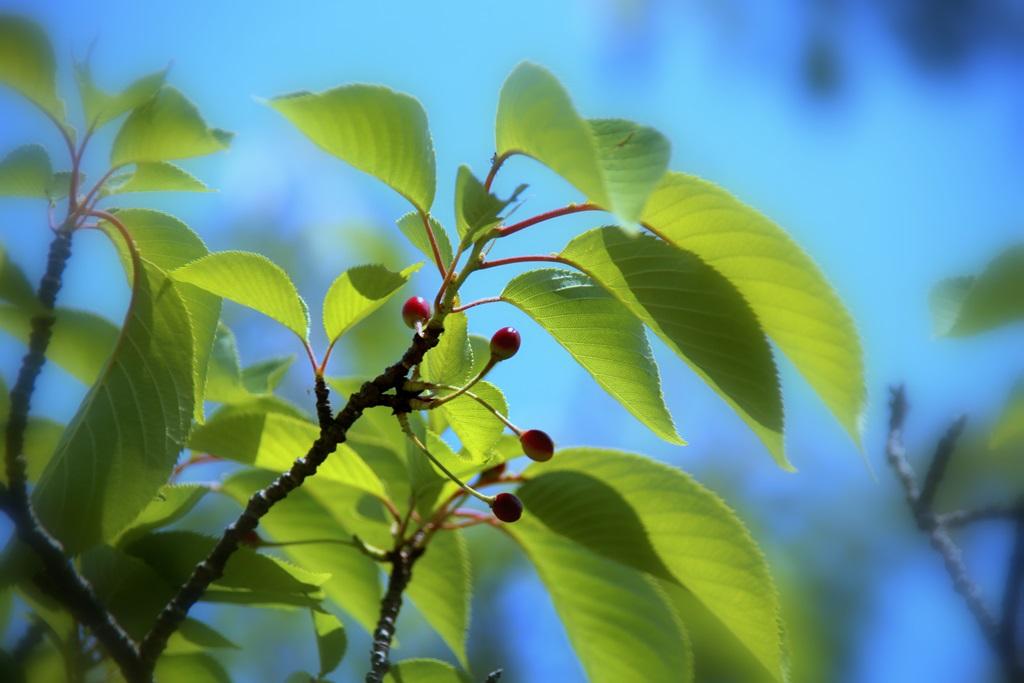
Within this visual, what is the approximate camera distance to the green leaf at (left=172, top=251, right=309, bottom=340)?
1.38 meters

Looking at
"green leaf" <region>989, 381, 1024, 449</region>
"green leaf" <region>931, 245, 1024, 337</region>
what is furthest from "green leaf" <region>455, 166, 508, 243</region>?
"green leaf" <region>989, 381, 1024, 449</region>

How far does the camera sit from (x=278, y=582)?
1534mm

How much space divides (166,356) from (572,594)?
81 cm

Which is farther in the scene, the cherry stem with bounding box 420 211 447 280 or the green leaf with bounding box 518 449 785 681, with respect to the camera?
the green leaf with bounding box 518 449 785 681

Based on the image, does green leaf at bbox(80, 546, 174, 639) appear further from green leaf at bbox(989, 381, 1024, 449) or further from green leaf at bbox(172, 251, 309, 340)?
green leaf at bbox(989, 381, 1024, 449)

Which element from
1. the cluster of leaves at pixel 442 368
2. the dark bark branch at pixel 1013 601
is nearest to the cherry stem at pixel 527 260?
the cluster of leaves at pixel 442 368

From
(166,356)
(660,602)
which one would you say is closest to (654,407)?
(660,602)

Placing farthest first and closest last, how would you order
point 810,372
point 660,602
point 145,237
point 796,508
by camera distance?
point 796,508 < point 660,602 < point 145,237 < point 810,372

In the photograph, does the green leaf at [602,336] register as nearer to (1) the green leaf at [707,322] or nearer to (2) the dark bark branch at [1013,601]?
(1) the green leaf at [707,322]

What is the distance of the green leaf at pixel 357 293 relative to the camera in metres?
1.36

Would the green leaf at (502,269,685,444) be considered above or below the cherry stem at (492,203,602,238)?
below

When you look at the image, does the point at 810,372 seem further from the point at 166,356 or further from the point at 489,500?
the point at 166,356

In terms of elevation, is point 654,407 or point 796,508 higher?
point 654,407

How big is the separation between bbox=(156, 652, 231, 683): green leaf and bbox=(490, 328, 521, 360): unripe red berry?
716 millimetres
